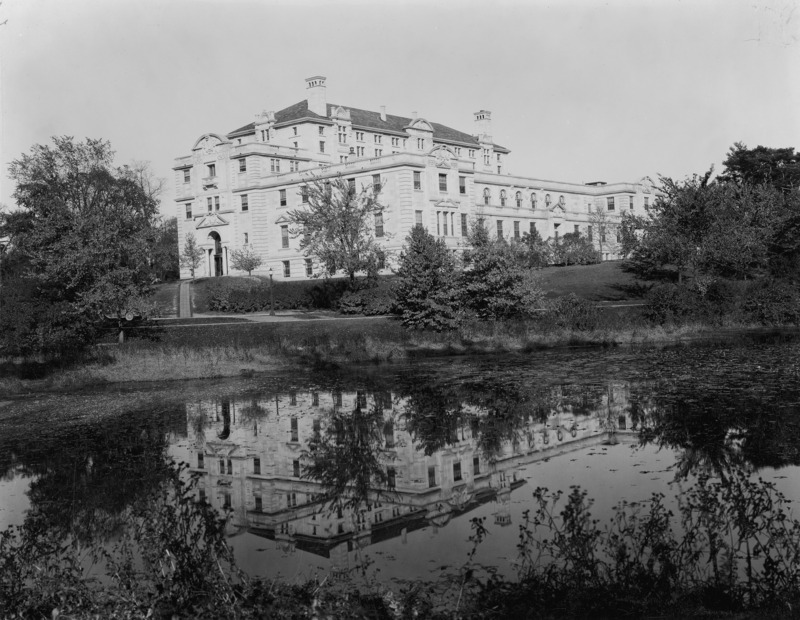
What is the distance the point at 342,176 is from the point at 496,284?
1137 inches

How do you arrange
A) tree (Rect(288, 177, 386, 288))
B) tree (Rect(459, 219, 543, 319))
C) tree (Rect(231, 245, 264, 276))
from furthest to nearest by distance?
1. tree (Rect(231, 245, 264, 276))
2. tree (Rect(288, 177, 386, 288))
3. tree (Rect(459, 219, 543, 319))

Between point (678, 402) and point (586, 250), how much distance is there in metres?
52.0

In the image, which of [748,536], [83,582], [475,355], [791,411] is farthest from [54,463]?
[475,355]

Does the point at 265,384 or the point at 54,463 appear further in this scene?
the point at 265,384

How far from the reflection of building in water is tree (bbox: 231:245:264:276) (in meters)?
45.9

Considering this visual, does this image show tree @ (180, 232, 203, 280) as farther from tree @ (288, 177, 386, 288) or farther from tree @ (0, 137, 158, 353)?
tree @ (0, 137, 158, 353)

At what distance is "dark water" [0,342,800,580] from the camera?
13.1 meters

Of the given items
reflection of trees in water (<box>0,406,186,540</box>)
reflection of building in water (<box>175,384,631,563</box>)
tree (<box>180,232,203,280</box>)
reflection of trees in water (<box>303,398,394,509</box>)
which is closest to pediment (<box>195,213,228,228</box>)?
tree (<box>180,232,203,280</box>)

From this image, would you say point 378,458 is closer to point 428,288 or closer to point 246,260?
point 428,288

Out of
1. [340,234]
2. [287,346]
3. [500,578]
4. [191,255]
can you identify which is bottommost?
[500,578]

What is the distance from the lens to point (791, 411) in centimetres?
2014

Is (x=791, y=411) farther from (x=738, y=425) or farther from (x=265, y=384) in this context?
(x=265, y=384)

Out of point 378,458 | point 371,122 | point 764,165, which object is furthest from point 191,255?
point 378,458

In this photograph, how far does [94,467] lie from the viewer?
18219 mm
